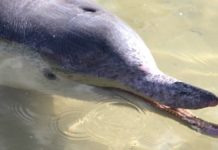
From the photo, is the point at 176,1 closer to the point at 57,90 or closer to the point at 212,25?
the point at 212,25

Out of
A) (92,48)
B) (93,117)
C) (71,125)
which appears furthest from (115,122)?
(92,48)

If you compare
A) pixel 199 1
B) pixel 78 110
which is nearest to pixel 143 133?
pixel 78 110

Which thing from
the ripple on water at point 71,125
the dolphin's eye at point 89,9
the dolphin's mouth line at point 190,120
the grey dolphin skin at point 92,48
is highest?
the dolphin's eye at point 89,9

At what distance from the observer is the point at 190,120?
9.92 ft

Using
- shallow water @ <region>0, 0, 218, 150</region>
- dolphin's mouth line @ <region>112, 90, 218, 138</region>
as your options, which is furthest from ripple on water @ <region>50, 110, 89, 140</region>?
dolphin's mouth line @ <region>112, 90, 218, 138</region>

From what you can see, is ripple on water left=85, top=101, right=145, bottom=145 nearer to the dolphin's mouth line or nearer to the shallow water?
the shallow water

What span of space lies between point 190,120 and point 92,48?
2.24 ft

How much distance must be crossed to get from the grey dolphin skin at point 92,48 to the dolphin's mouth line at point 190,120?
27 mm

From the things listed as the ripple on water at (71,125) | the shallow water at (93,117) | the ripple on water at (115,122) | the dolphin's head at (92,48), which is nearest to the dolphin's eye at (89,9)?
the dolphin's head at (92,48)

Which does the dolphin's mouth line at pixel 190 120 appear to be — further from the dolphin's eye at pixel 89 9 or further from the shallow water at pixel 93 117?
the dolphin's eye at pixel 89 9

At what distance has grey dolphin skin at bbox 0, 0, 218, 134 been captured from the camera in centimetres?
300

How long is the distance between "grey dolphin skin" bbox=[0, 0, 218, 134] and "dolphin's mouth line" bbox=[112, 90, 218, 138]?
0.09ft

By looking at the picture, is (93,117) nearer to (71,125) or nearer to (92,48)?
(71,125)

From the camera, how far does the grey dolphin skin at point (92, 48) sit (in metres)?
3.00
